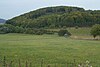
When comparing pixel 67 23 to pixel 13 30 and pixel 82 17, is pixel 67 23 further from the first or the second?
pixel 13 30

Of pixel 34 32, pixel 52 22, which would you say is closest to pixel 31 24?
pixel 52 22

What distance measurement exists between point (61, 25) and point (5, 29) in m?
53.0

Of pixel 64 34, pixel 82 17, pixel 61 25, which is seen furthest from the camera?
pixel 82 17

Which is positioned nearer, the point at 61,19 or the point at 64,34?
the point at 64,34

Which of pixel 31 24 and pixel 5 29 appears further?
pixel 31 24

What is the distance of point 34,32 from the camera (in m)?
119

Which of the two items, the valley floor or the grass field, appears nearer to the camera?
the valley floor

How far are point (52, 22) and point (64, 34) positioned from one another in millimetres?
61842

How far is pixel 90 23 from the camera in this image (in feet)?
554

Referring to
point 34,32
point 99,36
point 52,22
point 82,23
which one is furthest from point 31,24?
point 99,36

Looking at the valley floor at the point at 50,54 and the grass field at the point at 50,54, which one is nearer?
the valley floor at the point at 50,54

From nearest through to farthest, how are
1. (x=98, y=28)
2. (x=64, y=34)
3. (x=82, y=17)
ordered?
1. (x=98, y=28)
2. (x=64, y=34)
3. (x=82, y=17)

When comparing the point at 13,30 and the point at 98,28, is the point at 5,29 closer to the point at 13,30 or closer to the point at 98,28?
the point at 13,30

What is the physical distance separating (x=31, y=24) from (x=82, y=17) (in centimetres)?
2918
